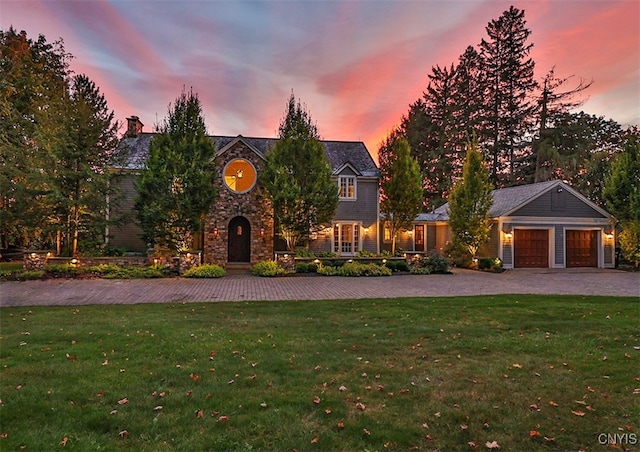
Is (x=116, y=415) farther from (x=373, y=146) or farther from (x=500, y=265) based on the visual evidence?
(x=373, y=146)

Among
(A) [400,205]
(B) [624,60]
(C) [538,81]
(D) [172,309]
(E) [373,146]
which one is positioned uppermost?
(C) [538,81]

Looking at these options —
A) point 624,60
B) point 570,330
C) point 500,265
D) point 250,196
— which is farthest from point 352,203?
point 570,330

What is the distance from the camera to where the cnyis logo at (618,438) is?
2.91 metres

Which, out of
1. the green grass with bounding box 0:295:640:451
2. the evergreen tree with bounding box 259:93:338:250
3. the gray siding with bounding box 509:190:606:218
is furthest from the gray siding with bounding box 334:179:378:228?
the green grass with bounding box 0:295:640:451

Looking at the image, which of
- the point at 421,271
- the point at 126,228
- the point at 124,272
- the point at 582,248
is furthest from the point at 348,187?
the point at 582,248

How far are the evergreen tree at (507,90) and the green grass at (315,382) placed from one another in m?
30.6

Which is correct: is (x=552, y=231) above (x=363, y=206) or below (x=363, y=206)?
below

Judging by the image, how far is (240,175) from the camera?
60.2 ft

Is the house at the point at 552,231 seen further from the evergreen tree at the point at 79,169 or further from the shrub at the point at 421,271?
the evergreen tree at the point at 79,169

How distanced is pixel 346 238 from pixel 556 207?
11.7 metres

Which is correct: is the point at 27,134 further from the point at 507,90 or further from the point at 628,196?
the point at 507,90

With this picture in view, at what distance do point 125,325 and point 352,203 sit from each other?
14.8 m

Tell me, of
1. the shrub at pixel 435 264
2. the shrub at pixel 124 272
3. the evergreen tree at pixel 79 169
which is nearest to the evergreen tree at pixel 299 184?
the shrub at pixel 435 264

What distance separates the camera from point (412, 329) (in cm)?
646
